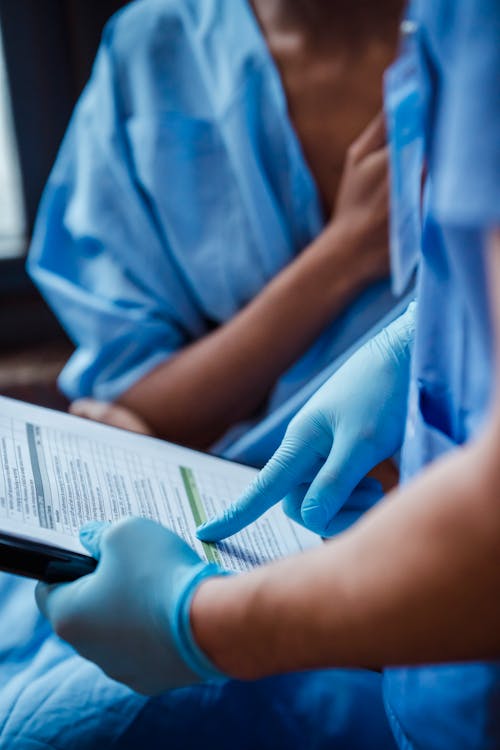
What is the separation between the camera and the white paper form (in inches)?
19.1

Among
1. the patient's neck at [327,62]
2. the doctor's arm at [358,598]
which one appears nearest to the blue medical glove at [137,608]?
the doctor's arm at [358,598]

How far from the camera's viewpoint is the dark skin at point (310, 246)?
84 cm

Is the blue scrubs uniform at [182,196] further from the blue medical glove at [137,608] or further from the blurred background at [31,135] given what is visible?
the blue medical glove at [137,608]

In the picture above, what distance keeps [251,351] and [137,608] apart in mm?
465

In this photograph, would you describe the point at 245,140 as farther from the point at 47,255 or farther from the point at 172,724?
the point at 172,724

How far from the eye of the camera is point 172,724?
51 cm

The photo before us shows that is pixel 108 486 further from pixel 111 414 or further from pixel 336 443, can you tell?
pixel 111 414

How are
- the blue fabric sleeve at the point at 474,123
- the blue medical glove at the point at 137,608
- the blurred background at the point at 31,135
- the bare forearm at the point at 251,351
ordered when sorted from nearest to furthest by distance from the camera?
1. the blue fabric sleeve at the point at 474,123
2. the blue medical glove at the point at 137,608
3. the bare forearm at the point at 251,351
4. the blurred background at the point at 31,135

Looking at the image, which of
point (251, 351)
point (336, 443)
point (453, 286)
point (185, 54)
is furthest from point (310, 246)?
point (453, 286)

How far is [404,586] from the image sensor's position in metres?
0.31

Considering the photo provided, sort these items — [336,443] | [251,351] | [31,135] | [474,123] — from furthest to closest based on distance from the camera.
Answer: [31,135], [251,351], [336,443], [474,123]

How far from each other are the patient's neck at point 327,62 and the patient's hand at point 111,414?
14.0 inches

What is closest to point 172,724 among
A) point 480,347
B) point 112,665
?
point 112,665

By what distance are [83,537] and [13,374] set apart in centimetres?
81
